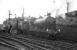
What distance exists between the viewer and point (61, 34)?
599 inches

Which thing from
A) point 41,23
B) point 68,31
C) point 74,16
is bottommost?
point 68,31

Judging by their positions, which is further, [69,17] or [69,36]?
[69,17]

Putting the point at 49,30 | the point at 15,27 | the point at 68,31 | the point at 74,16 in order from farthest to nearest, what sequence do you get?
the point at 15,27 → the point at 74,16 → the point at 68,31 → the point at 49,30

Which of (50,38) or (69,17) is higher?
(69,17)

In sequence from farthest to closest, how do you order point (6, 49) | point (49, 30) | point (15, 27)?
point (15, 27), point (49, 30), point (6, 49)

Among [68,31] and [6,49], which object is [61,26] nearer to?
[68,31]

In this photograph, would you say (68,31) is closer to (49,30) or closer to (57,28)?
(57,28)

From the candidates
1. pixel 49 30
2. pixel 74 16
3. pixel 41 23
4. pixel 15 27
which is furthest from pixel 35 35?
pixel 15 27

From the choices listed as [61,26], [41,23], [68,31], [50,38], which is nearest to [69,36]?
[68,31]

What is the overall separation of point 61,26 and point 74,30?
184 cm

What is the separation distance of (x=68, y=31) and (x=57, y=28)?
63.5 inches

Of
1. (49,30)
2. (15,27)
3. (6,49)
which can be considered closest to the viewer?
(6,49)

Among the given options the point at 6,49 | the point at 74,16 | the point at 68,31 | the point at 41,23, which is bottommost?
the point at 6,49

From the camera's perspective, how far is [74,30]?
48.2 ft
